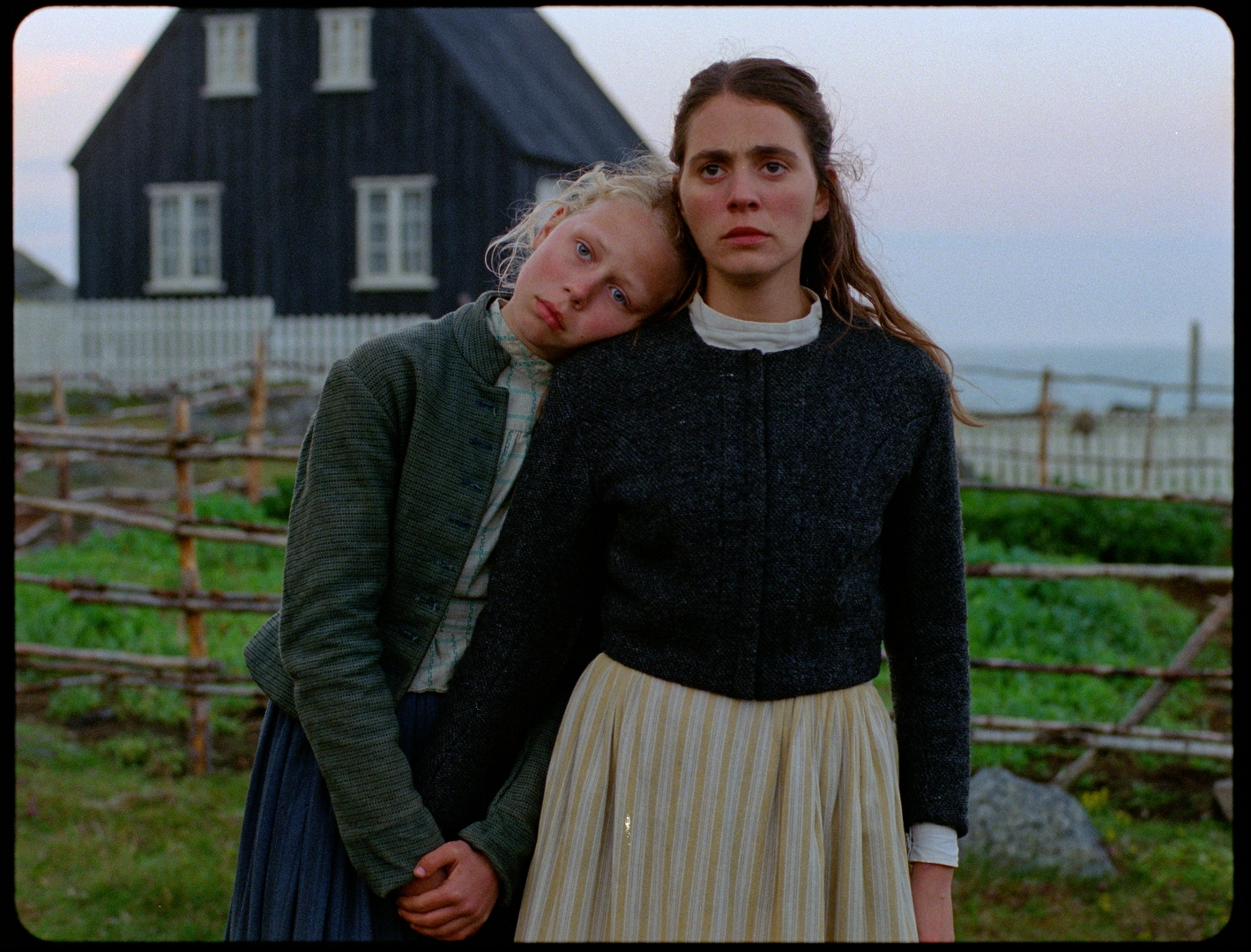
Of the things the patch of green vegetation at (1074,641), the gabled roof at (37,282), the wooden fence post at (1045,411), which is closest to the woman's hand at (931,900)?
the patch of green vegetation at (1074,641)

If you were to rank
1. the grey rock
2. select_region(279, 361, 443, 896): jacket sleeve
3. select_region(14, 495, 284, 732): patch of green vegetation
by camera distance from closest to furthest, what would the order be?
select_region(279, 361, 443, 896): jacket sleeve < the grey rock < select_region(14, 495, 284, 732): patch of green vegetation

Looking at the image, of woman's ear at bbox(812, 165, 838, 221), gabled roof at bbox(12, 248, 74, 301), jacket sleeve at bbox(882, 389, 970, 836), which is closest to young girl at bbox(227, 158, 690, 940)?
woman's ear at bbox(812, 165, 838, 221)

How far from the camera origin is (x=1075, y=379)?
1394cm

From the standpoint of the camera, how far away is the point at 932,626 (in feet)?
6.14

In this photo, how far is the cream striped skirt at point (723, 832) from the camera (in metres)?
1.75

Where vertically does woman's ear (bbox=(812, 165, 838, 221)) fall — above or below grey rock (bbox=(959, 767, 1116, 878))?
above

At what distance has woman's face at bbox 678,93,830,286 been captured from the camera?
5.77ft

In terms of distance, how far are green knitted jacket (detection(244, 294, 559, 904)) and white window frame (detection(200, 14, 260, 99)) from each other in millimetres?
15286

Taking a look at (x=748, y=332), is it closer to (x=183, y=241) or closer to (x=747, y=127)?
(x=747, y=127)

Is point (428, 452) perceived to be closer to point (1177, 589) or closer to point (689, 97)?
point (689, 97)

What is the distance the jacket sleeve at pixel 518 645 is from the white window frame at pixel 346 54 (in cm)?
1464

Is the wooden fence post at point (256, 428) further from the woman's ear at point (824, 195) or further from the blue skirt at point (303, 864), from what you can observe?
the woman's ear at point (824, 195)

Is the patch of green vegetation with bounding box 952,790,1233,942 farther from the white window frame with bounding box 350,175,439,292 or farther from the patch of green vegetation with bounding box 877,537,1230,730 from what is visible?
the white window frame with bounding box 350,175,439,292

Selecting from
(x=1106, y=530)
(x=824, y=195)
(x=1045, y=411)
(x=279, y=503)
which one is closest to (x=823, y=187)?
(x=824, y=195)
